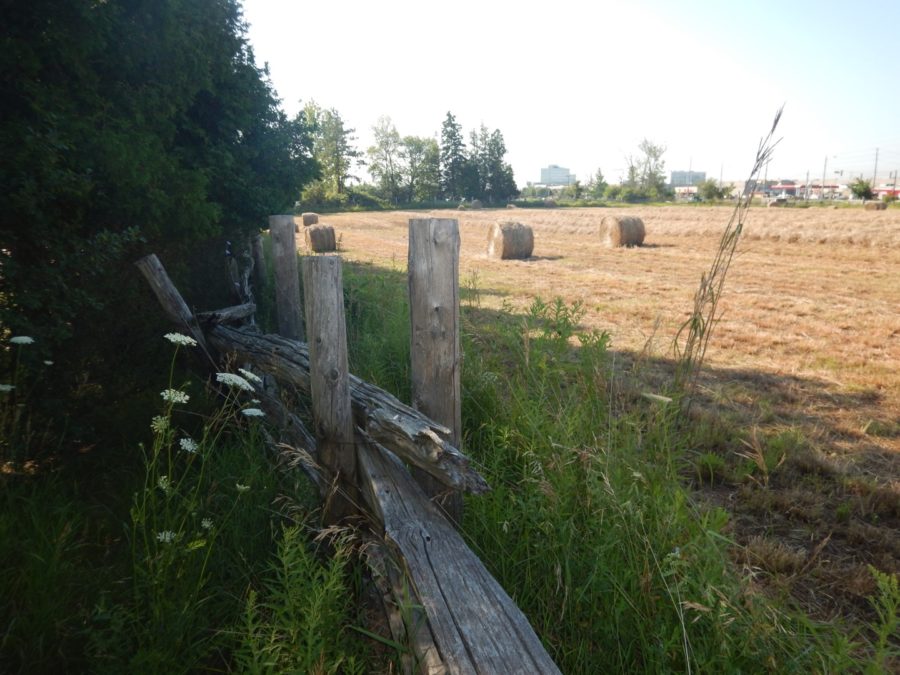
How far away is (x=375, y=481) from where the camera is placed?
8.70ft

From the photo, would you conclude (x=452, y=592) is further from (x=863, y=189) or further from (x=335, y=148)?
(x=335, y=148)

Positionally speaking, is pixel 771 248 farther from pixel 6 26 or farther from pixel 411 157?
pixel 411 157

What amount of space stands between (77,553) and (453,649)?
2.00 meters

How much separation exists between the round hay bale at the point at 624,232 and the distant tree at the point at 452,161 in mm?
58836

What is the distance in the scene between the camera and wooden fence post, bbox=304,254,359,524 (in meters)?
2.86

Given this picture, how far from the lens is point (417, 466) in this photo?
100 inches

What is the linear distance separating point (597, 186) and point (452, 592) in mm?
97495

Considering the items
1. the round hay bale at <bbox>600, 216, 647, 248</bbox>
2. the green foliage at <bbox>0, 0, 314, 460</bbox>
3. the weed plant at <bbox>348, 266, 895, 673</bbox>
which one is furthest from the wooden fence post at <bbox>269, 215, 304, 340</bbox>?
the round hay bale at <bbox>600, 216, 647, 248</bbox>

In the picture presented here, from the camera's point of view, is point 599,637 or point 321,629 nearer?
point 321,629

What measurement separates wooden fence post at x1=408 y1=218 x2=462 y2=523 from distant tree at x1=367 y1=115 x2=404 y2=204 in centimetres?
7173

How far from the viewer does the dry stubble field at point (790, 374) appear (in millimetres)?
3230

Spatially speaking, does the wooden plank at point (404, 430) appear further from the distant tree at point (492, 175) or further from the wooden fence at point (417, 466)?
the distant tree at point (492, 175)

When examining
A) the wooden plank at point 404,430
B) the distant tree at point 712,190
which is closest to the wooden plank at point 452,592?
the wooden plank at point 404,430

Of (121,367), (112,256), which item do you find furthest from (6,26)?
(121,367)
